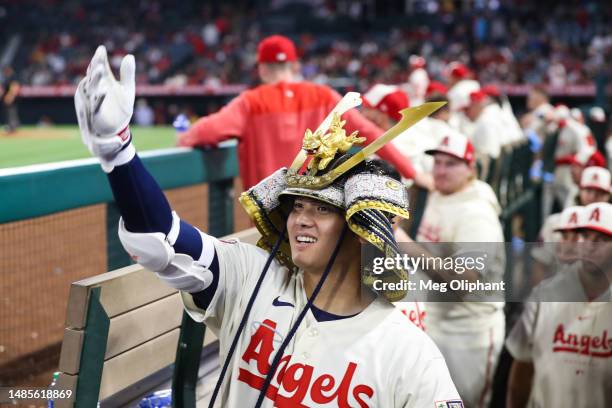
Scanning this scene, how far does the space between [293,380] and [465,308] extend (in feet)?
7.36

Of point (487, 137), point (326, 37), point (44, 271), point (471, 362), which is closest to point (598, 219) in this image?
point (471, 362)

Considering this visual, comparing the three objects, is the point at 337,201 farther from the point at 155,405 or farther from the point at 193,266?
the point at 155,405

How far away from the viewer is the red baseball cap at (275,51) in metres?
4.05

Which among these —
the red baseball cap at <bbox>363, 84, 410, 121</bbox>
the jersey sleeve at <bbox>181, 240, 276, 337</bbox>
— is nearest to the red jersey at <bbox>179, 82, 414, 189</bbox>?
the red baseball cap at <bbox>363, 84, 410, 121</bbox>

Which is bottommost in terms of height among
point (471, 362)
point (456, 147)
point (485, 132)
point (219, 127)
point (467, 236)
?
point (471, 362)

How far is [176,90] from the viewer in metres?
20.3

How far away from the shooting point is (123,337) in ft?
→ 6.38

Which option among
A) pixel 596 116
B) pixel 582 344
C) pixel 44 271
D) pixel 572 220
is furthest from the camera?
pixel 596 116

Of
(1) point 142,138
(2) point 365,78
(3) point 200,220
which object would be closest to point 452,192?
(3) point 200,220

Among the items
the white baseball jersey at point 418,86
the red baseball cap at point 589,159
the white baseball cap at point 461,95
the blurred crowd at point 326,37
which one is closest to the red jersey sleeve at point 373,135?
the red baseball cap at point 589,159

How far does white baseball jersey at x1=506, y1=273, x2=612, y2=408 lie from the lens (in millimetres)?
2924

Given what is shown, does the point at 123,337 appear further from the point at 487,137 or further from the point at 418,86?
the point at 418,86

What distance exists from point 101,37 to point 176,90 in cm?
907

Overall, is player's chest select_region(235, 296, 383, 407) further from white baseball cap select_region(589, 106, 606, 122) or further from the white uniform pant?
white baseball cap select_region(589, 106, 606, 122)
